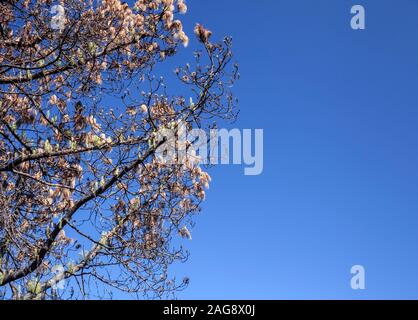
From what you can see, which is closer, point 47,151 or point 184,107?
point 47,151

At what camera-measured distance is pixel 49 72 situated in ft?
25.2

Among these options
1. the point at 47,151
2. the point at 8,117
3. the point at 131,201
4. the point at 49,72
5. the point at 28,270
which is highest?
the point at 49,72

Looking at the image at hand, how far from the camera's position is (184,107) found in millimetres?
7855

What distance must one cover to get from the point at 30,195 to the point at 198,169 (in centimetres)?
270
